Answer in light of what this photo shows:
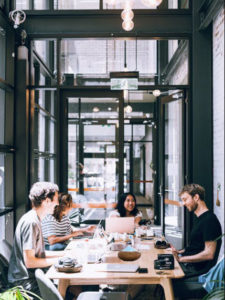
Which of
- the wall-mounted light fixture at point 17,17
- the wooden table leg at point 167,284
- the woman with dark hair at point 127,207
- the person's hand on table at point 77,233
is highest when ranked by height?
the wall-mounted light fixture at point 17,17

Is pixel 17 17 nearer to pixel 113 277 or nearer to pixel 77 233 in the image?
pixel 77 233

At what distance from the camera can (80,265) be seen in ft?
9.75

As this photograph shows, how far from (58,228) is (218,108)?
2.41m

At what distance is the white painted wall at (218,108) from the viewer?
450cm

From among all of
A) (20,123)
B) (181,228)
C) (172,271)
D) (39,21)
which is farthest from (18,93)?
(172,271)

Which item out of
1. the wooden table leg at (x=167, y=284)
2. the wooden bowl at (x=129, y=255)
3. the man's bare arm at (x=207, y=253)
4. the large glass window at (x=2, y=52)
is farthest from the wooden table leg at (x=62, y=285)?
the large glass window at (x=2, y=52)

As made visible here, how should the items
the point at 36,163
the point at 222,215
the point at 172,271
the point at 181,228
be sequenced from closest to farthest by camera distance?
the point at 172,271 → the point at 222,215 → the point at 181,228 → the point at 36,163

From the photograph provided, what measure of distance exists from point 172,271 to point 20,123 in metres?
3.11

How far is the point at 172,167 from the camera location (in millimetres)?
6113

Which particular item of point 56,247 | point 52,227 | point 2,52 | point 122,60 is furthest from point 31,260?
point 122,60

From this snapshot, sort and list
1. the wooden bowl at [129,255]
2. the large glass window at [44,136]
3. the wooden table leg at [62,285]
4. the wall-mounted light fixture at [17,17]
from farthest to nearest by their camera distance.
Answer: the large glass window at [44,136]
the wall-mounted light fixture at [17,17]
the wooden bowl at [129,255]
the wooden table leg at [62,285]

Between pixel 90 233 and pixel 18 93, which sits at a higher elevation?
pixel 18 93

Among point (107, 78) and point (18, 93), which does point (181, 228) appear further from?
point (18, 93)

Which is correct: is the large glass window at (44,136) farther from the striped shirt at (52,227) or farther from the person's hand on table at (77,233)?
the person's hand on table at (77,233)
